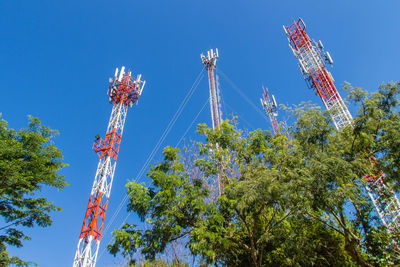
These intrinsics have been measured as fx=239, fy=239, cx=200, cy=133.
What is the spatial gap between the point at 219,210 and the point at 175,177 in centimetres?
177

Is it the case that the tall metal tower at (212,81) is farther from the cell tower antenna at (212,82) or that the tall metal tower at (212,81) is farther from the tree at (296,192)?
the tree at (296,192)

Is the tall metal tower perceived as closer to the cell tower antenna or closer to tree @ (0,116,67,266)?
the cell tower antenna

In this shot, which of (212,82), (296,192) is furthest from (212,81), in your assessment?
(296,192)

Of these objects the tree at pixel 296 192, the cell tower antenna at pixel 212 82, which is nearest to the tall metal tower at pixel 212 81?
the cell tower antenna at pixel 212 82

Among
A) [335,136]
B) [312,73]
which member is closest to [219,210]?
[335,136]

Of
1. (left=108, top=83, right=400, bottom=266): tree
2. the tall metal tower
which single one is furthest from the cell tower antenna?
(left=108, top=83, right=400, bottom=266): tree

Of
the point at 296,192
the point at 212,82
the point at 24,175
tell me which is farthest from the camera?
the point at 212,82

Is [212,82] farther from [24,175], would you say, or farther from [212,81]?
[24,175]

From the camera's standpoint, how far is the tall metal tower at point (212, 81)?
A: 1391cm

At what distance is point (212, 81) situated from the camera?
1644cm

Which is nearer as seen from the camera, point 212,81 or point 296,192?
point 296,192

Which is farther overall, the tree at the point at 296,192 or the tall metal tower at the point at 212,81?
the tall metal tower at the point at 212,81

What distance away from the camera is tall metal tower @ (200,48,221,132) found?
13.9 meters

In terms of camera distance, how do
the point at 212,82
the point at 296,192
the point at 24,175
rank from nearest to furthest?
the point at 296,192
the point at 24,175
the point at 212,82
